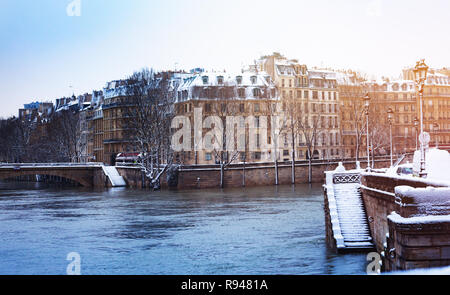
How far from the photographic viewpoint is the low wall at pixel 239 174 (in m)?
37.7

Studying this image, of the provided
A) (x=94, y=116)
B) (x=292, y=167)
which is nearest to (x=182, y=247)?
(x=292, y=167)

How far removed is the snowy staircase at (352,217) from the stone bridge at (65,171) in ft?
91.6

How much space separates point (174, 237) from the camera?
17.3 meters

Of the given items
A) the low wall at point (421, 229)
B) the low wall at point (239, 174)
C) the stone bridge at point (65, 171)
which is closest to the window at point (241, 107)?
the low wall at point (239, 174)

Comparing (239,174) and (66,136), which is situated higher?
(66,136)

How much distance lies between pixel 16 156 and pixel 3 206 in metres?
24.1

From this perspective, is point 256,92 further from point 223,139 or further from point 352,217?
point 352,217

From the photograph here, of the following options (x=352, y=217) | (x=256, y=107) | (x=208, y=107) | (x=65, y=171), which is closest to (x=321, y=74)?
(x=256, y=107)

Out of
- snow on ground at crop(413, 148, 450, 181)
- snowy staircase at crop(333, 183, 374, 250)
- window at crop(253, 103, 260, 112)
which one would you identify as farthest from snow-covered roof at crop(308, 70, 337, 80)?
snow on ground at crop(413, 148, 450, 181)

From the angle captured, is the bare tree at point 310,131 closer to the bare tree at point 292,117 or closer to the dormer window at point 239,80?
the bare tree at point 292,117

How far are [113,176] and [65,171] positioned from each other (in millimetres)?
3075

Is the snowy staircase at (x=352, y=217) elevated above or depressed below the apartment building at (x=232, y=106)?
below

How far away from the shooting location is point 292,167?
133ft
